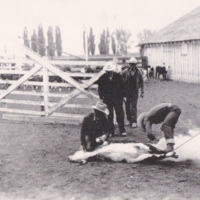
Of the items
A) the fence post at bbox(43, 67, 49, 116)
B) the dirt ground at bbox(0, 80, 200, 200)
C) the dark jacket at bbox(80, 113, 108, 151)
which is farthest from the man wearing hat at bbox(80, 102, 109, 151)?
the fence post at bbox(43, 67, 49, 116)

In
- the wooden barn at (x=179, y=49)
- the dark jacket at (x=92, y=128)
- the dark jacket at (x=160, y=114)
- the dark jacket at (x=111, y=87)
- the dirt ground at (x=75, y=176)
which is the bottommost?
the dirt ground at (x=75, y=176)

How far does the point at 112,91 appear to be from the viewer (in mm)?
9242

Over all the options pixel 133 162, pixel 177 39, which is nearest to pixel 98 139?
pixel 133 162

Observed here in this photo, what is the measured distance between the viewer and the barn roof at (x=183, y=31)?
24153mm

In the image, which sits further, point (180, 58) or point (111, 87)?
point (180, 58)

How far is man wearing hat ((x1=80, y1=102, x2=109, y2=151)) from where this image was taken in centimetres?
727

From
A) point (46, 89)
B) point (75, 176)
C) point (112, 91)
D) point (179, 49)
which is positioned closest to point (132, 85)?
point (112, 91)

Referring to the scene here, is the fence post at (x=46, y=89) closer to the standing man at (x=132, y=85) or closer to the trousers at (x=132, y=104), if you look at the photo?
the standing man at (x=132, y=85)

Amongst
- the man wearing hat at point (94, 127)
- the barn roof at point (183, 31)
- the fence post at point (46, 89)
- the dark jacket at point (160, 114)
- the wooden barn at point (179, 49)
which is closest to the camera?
the dark jacket at point (160, 114)

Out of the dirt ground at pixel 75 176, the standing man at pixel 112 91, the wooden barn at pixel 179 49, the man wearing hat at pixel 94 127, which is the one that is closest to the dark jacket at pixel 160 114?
the dirt ground at pixel 75 176

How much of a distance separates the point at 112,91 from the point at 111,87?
107 millimetres

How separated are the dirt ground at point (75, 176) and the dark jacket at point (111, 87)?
3.43 feet

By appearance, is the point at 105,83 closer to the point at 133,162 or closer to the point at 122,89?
the point at 122,89

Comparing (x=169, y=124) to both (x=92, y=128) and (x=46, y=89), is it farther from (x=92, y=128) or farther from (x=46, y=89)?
(x=46, y=89)
